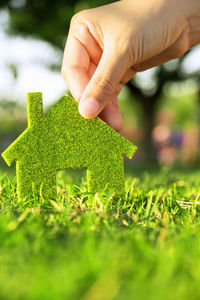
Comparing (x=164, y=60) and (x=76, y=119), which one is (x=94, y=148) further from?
(x=164, y=60)

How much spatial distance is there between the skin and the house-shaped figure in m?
0.11

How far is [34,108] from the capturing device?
5.86 ft

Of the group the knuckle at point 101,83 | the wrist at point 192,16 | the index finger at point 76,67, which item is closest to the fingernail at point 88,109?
the knuckle at point 101,83

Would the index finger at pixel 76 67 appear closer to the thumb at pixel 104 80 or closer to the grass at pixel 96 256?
the thumb at pixel 104 80

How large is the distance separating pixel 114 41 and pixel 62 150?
83 cm

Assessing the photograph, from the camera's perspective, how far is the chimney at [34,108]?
1.77 meters

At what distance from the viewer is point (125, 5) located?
233 cm

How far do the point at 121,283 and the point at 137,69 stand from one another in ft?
8.47

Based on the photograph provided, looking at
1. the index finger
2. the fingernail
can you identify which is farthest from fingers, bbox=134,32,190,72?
the fingernail

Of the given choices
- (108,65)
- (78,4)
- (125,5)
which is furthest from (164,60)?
(78,4)

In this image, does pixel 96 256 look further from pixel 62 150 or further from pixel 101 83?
pixel 101 83

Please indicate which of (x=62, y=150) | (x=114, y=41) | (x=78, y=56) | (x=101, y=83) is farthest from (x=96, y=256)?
(x=78, y=56)

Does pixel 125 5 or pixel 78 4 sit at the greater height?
pixel 78 4

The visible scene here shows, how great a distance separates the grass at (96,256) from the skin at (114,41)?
2.47 ft
